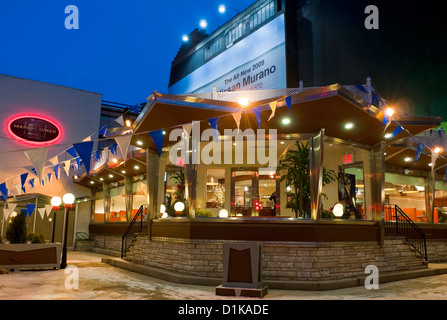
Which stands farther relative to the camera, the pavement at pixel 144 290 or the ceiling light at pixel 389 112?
the ceiling light at pixel 389 112

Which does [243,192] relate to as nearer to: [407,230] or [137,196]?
[407,230]

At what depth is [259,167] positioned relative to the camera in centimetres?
1365

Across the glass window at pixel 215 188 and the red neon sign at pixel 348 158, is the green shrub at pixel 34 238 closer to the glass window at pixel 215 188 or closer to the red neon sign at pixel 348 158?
the glass window at pixel 215 188

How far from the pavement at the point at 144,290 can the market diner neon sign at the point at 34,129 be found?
12065mm

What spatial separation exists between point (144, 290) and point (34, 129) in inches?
647

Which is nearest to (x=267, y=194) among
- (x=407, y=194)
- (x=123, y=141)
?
(x=123, y=141)

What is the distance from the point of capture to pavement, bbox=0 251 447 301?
24.4 ft

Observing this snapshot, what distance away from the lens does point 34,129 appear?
2097 centimetres

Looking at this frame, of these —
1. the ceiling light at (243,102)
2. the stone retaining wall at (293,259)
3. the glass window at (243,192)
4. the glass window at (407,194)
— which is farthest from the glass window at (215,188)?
the glass window at (407,194)

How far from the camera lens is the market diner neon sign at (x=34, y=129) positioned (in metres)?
20.4
